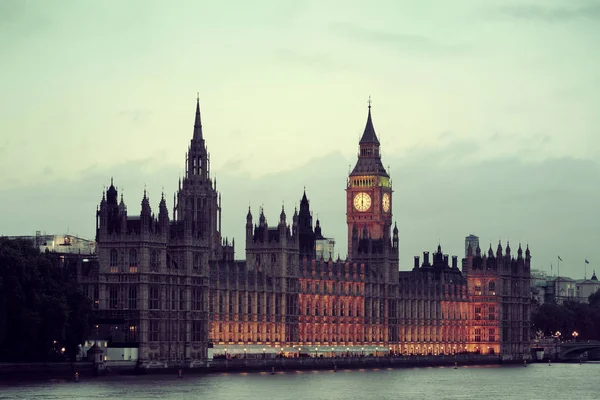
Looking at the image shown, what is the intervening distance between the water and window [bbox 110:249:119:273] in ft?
43.1

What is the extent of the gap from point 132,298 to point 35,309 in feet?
60.7

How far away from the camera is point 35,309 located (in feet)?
538

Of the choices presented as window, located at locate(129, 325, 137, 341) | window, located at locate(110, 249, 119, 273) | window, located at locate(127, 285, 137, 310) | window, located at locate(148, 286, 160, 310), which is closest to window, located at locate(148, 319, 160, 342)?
A: window, located at locate(148, 286, 160, 310)

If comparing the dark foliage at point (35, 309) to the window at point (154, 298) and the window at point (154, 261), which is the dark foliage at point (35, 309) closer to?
the window at point (154, 298)

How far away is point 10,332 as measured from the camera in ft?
537

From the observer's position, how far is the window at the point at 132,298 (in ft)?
592

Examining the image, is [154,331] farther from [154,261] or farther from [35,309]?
[35,309]

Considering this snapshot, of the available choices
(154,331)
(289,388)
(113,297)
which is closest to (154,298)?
(154,331)

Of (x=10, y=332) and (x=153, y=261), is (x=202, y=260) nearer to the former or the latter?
(x=153, y=261)

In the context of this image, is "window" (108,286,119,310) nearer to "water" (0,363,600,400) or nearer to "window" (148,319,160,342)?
"window" (148,319,160,342)

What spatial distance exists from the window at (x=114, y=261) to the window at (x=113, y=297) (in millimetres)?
2084

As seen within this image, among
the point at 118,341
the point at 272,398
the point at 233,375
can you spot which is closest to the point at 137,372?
the point at 118,341

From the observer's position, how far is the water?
15162cm

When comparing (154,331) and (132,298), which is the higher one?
(132,298)
